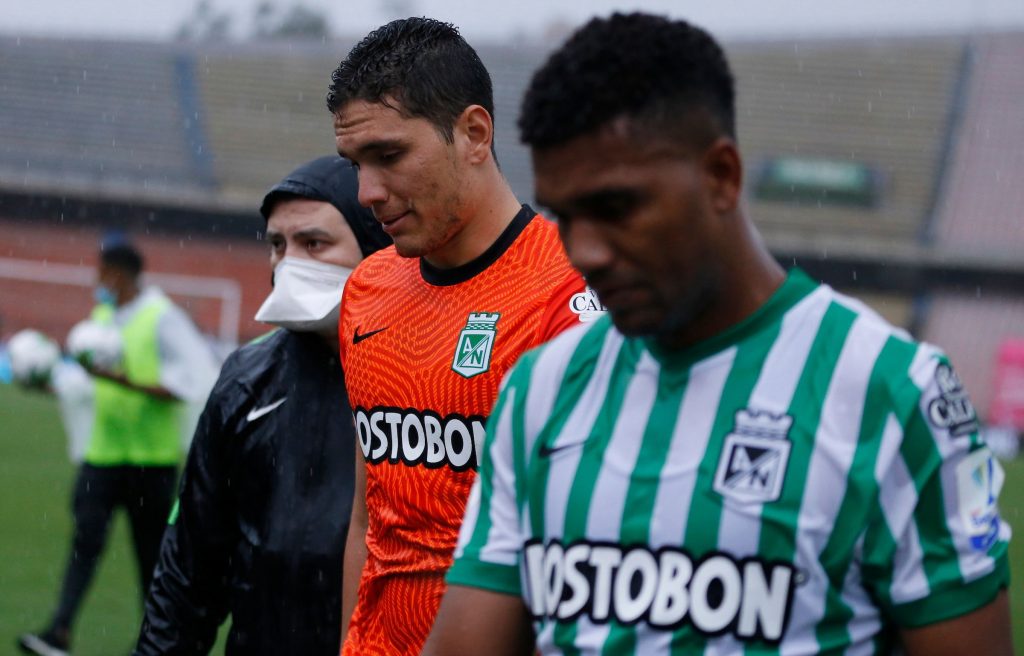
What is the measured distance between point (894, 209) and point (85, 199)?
1769 cm

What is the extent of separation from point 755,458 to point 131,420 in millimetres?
6375

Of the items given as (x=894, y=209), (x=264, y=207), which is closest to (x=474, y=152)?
(x=264, y=207)

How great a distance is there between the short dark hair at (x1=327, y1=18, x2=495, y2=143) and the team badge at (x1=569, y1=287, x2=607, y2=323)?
0.42 metres

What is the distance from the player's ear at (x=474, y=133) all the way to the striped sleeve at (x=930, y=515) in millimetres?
1358

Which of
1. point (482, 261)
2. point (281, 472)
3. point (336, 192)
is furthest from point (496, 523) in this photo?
point (336, 192)

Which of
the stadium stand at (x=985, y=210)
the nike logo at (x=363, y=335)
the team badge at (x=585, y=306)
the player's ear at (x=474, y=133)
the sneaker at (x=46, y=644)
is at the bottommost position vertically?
the sneaker at (x=46, y=644)

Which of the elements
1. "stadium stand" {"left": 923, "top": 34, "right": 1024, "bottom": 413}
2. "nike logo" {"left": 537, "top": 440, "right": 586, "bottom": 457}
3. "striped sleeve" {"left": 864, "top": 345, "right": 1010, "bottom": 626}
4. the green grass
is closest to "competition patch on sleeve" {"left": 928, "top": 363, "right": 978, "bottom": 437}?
"striped sleeve" {"left": 864, "top": 345, "right": 1010, "bottom": 626}

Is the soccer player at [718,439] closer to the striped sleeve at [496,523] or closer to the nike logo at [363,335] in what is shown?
the striped sleeve at [496,523]

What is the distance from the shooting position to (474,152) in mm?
2824

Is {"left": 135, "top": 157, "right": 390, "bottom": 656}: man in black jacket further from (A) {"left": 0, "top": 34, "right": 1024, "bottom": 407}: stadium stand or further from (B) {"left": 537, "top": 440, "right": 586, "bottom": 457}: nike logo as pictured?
(A) {"left": 0, "top": 34, "right": 1024, "bottom": 407}: stadium stand

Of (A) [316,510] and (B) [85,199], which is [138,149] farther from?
(A) [316,510]

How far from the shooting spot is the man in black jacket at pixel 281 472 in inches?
133

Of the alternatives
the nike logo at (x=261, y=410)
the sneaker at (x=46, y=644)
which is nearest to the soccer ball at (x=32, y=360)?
the sneaker at (x=46, y=644)

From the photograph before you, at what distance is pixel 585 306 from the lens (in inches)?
103
